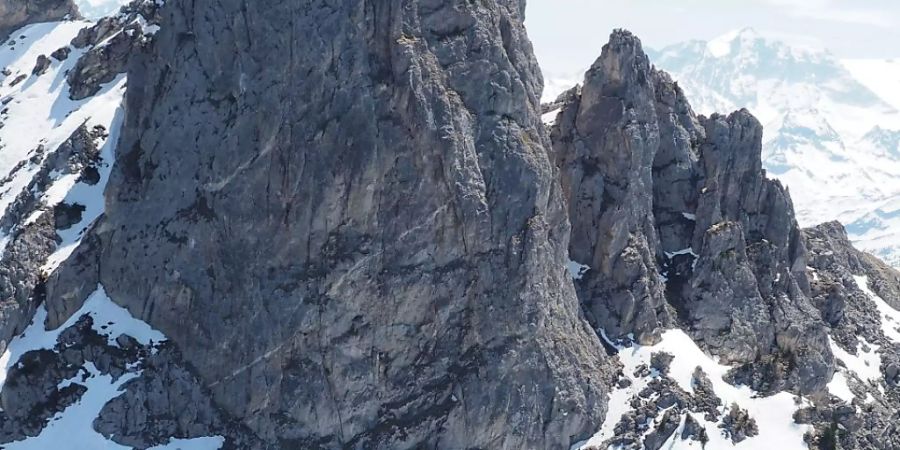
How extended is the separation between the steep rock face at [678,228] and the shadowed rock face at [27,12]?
75003mm

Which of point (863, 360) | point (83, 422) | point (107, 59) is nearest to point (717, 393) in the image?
point (863, 360)

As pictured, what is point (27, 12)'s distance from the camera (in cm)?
13288

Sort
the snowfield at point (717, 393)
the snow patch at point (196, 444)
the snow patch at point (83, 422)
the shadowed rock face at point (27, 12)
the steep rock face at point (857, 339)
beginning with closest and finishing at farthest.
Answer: the snow patch at point (83, 422)
the snow patch at point (196, 444)
the snowfield at point (717, 393)
the steep rock face at point (857, 339)
the shadowed rock face at point (27, 12)

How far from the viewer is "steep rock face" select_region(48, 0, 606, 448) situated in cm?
9019

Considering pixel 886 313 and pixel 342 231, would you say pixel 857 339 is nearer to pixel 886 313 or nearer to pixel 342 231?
pixel 886 313

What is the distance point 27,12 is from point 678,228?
96.4m

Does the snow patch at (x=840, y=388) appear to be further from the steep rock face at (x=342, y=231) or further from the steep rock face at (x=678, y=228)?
the steep rock face at (x=342, y=231)

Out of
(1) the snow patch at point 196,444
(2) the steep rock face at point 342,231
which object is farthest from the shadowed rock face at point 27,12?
(1) the snow patch at point 196,444

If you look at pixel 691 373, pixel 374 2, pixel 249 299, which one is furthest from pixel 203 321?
pixel 691 373

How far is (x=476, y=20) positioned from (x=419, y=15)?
6713mm

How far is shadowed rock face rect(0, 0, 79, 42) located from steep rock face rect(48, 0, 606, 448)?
46.9m

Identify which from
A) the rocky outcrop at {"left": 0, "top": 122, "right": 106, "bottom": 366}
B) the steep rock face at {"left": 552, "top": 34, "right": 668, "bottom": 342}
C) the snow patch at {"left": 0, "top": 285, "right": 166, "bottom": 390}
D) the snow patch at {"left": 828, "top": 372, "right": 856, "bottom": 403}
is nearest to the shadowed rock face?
the rocky outcrop at {"left": 0, "top": 122, "right": 106, "bottom": 366}

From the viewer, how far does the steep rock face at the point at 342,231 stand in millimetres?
90188

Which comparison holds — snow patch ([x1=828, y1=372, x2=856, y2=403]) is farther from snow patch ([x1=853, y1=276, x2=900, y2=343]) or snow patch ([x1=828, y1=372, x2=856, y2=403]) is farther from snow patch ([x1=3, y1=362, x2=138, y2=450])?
snow patch ([x1=3, y1=362, x2=138, y2=450])
